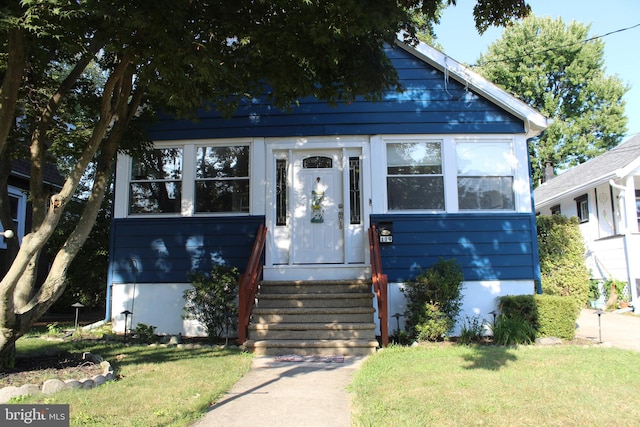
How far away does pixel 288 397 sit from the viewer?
179 inches

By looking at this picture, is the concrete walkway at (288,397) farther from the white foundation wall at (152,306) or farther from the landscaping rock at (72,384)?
the white foundation wall at (152,306)

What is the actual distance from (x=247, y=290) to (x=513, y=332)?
4116 millimetres

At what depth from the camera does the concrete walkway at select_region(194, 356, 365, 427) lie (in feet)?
12.8

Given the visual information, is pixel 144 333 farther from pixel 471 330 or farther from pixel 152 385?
pixel 471 330

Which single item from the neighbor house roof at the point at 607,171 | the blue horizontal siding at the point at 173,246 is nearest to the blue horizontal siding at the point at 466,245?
the blue horizontal siding at the point at 173,246

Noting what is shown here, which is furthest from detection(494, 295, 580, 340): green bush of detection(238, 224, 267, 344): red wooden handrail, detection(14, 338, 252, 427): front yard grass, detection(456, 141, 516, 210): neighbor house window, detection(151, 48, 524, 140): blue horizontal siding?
detection(14, 338, 252, 427): front yard grass

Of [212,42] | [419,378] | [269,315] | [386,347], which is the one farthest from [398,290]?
[212,42]

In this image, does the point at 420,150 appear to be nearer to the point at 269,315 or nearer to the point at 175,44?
the point at 269,315

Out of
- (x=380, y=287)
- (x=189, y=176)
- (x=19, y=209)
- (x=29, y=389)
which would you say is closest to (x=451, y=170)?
(x=380, y=287)

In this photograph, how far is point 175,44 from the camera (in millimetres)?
4820

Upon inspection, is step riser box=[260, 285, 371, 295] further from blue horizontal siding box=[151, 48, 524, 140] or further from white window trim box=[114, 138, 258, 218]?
blue horizontal siding box=[151, 48, 524, 140]

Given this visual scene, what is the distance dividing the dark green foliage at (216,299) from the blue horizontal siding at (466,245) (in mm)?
2731

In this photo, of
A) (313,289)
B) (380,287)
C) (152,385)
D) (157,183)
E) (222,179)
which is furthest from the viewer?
(157,183)

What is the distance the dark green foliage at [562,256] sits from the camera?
1097 cm
